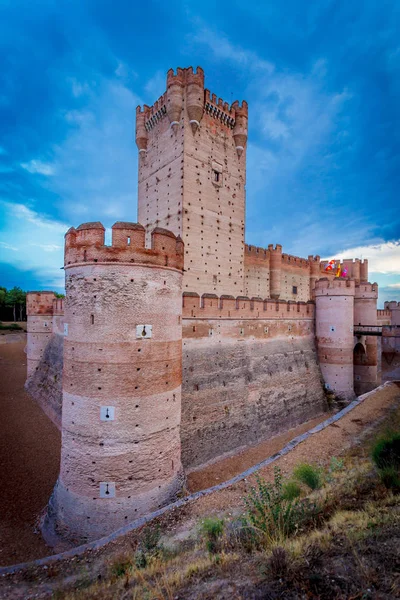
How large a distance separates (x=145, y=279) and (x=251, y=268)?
16837mm

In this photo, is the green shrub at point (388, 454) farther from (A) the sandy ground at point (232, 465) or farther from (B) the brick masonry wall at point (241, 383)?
(B) the brick masonry wall at point (241, 383)

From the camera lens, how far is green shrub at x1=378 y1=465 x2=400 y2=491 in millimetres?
5875

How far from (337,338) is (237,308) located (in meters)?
8.05

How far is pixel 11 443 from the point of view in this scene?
12.6 meters

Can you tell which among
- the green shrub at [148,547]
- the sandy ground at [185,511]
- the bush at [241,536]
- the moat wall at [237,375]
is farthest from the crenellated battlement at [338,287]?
the green shrub at [148,547]

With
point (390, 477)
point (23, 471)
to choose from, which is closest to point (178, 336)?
point (390, 477)

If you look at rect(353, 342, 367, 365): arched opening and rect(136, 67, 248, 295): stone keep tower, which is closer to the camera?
rect(136, 67, 248, 295): stone keep tower

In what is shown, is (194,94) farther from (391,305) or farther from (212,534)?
(391,305)

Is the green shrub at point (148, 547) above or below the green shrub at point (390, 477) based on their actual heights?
below

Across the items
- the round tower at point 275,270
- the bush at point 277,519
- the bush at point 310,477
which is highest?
the round tower at point 275,270

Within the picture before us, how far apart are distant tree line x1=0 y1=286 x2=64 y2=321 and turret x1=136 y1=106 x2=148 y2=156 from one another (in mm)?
32882

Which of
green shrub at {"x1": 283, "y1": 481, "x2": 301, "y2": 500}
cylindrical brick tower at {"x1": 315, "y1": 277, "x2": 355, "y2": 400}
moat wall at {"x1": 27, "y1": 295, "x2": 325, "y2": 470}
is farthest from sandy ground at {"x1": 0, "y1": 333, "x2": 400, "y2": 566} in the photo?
cylindrical brick tower at {"x1": 315, "y1": 277, "x2": 355, "y2": 400}

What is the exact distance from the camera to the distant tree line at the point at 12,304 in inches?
1870

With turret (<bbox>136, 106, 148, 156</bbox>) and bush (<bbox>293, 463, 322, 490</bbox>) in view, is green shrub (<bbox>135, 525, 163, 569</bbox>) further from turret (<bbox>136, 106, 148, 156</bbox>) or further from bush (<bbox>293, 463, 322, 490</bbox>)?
turret (<bbox>136, 106, 148, 156</bbox>)
